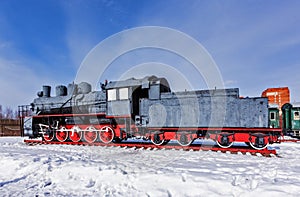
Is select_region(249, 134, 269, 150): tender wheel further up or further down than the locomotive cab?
further down

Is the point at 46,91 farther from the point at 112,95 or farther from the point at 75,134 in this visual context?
the point at 112,95

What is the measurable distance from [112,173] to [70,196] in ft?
3.85

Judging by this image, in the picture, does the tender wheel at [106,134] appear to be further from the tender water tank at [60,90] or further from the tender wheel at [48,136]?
the tender water tank at [60,90]

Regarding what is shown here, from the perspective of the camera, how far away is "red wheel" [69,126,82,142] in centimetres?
1179

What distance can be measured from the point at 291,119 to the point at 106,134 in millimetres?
15684

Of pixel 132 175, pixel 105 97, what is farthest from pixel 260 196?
pixel 105 97

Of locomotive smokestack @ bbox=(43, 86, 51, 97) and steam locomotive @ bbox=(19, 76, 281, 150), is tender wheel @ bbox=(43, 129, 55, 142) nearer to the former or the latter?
steam locomotive @ bbox=(19, 76, 281, 150)

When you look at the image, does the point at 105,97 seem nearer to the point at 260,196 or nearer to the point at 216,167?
the point at 216,167

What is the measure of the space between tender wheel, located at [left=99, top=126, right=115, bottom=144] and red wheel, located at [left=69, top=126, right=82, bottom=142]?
4.64 ft

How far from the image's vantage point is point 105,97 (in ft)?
37.9

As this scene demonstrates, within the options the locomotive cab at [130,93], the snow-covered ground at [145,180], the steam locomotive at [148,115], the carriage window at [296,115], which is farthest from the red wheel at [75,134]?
the carriage window at [296,115]

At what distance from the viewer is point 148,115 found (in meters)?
10.0

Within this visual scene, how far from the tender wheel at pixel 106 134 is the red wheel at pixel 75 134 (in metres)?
1.42

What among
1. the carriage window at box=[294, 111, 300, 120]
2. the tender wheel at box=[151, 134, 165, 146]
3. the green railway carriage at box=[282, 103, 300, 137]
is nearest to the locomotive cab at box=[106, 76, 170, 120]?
the tender wheel at box=[151, 134, 165, 146]
